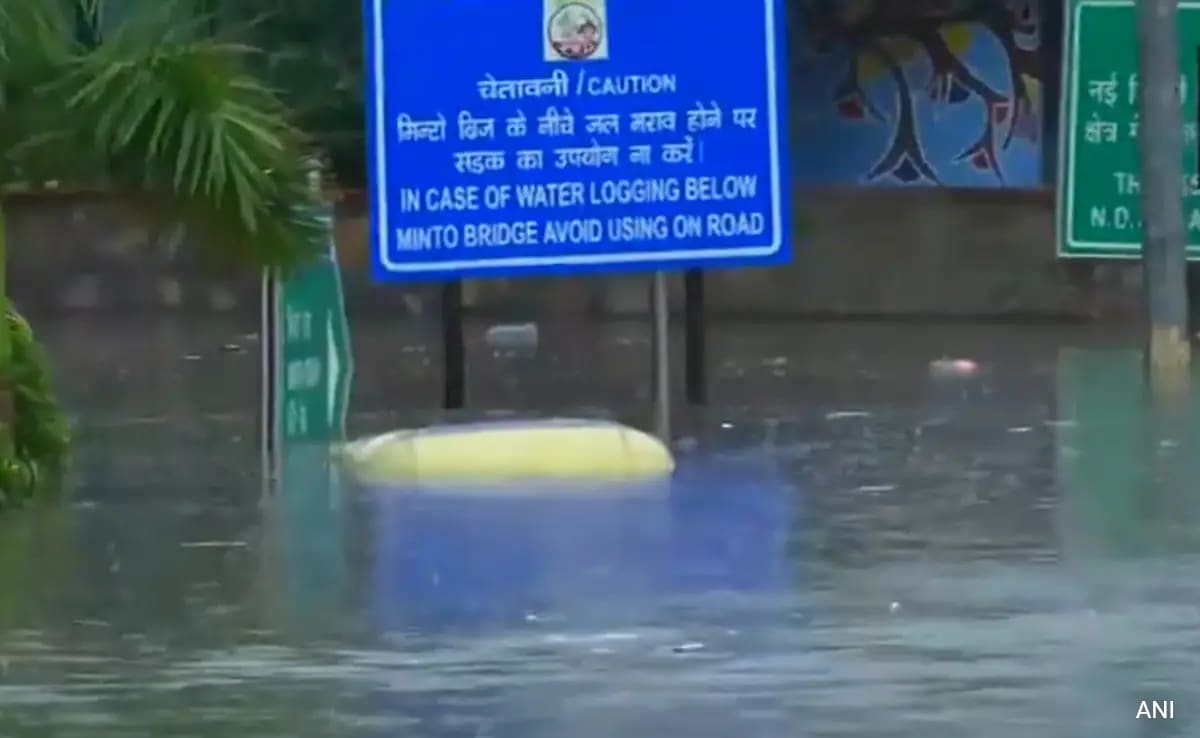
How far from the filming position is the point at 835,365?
18.8 m

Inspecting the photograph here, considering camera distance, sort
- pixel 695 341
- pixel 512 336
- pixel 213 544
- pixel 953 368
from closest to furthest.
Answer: pixel 213 544 → pixel 695 341 → pixel 953 368 → pixel 512 336

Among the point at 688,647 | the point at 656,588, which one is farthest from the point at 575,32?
the point at 688,647

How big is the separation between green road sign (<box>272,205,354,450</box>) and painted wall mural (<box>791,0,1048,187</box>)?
10786 millimetres

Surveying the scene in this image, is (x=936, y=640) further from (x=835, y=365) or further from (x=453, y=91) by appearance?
(x=835, y=365)

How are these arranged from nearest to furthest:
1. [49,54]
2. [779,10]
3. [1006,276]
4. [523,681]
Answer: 1. [523,681]
2. [49,54]
3. [779,10]
4. [1006,276]

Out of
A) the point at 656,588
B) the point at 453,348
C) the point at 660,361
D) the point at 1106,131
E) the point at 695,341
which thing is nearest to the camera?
the point at 656,588

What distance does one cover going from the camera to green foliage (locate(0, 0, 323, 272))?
1084 centimetres

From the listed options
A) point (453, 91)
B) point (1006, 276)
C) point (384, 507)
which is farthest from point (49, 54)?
point (1006, 276)

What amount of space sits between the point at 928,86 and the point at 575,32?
10.2m

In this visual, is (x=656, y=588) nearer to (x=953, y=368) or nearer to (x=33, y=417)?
(x=33, y=417)

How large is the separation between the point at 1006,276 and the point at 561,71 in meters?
9.56

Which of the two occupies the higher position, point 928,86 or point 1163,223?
point 928,86

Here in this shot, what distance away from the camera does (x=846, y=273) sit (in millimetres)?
22938

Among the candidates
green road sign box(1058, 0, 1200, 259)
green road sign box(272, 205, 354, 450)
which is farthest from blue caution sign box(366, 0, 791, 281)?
green road sign box(1058, 0, 1200, 259)
